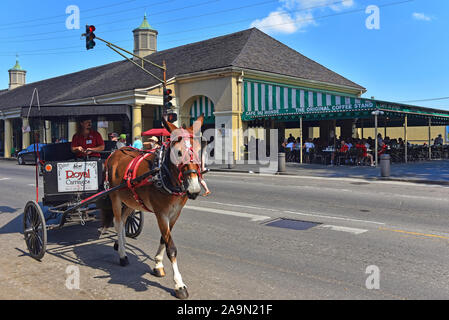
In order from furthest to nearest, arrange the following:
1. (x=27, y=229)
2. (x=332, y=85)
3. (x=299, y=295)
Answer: (x=332, y=85) → (x=27, y=229) → (x=299, y=295)

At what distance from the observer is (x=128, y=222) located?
725 cm

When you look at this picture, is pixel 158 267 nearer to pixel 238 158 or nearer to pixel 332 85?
pixel 238 158

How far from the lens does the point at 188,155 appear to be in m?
4.19

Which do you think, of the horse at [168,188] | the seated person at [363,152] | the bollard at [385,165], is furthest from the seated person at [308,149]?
the horse at [168,188]

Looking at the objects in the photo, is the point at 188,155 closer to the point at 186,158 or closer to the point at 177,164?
the point at 186,158

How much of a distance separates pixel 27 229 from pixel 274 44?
31790 millimetres

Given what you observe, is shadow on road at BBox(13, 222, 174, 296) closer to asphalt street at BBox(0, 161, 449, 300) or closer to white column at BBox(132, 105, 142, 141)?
asphalt street at BBox(0, 161, 449, 300)

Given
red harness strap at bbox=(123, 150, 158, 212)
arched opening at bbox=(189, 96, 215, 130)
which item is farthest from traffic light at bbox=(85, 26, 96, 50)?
red harness strap at bbox=(123, 150, 158, 212)

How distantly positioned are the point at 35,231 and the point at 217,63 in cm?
2462

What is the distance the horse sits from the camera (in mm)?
4188

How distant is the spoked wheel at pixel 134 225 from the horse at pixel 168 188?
46.7 inches

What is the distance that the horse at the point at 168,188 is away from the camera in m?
4.19

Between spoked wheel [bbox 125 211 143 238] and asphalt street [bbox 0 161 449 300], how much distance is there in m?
0.18
